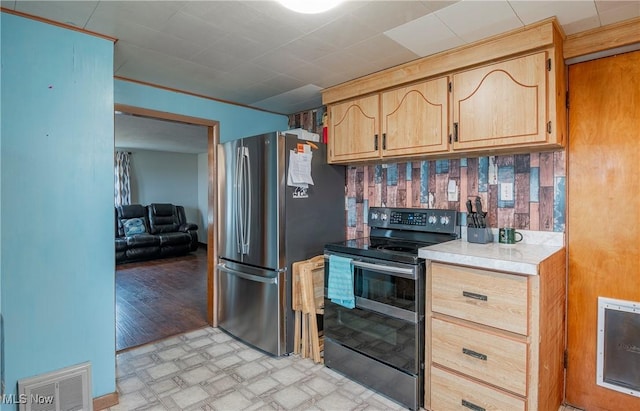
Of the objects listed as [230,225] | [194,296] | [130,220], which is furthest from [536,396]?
[130,220]

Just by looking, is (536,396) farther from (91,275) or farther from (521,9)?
(91,275)

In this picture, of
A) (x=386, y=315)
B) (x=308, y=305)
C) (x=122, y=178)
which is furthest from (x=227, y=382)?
(x=122, y=178)

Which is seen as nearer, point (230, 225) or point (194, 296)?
point (230, 225)

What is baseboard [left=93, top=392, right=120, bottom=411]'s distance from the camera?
6.83 ft

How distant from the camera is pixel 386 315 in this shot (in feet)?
7.25

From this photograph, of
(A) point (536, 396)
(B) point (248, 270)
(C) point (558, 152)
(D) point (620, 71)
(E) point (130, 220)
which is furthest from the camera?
(E) point (130, 220)

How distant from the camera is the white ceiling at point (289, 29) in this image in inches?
67.6

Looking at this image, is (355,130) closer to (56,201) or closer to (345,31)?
(345,31)

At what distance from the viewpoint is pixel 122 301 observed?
14.0ft

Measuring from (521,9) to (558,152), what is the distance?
943 millimetres

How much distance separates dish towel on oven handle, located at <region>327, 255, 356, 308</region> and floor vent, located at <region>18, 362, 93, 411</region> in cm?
161

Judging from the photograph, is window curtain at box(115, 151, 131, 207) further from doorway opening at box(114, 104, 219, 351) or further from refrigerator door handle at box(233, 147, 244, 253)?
refrigerator door handle at box(233, 147, 244, 253)

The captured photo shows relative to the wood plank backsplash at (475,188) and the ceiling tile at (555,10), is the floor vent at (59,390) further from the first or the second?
the ceiling tile at (555,10)

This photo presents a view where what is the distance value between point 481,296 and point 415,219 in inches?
38.0
